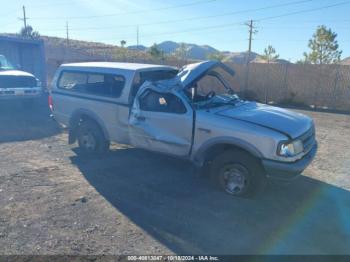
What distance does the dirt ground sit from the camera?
12.3 feet

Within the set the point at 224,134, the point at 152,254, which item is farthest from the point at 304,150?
the point at 152,254

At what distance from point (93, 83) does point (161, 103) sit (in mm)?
1823

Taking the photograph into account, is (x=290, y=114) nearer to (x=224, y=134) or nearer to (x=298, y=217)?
(x=224, y=134)

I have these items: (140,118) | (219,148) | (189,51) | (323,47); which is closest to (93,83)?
(140,118)

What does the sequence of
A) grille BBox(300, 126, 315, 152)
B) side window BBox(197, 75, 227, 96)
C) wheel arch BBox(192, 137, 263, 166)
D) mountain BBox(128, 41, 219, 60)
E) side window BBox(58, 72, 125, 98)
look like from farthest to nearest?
mountain BBox(128, 41, 219, 60), side window BBox(197, 75, 227, 96), side window BBox(58, 72, 125, 98), grille BBox(300, 126, 315, 152), wheel arch BBox(192, 137, 263, 166)

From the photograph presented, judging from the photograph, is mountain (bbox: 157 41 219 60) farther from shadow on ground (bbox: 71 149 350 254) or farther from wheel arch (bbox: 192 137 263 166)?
wheel arch (bbox: 192 137 263 166)

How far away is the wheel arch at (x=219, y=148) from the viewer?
15.0ft

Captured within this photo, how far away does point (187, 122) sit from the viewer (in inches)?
204

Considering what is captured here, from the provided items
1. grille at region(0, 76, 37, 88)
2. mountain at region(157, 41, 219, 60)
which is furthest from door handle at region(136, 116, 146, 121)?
mountain at region(157, 41, 219, 60)

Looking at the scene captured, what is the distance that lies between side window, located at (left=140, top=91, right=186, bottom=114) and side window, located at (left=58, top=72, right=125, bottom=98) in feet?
2.07

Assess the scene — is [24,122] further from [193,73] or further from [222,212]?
[222,212]

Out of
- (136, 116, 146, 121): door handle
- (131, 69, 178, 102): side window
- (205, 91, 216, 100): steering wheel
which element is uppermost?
(131, 69, 178, 102): side window

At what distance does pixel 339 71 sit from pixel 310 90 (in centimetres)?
145

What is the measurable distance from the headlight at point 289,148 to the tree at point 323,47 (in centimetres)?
3607
